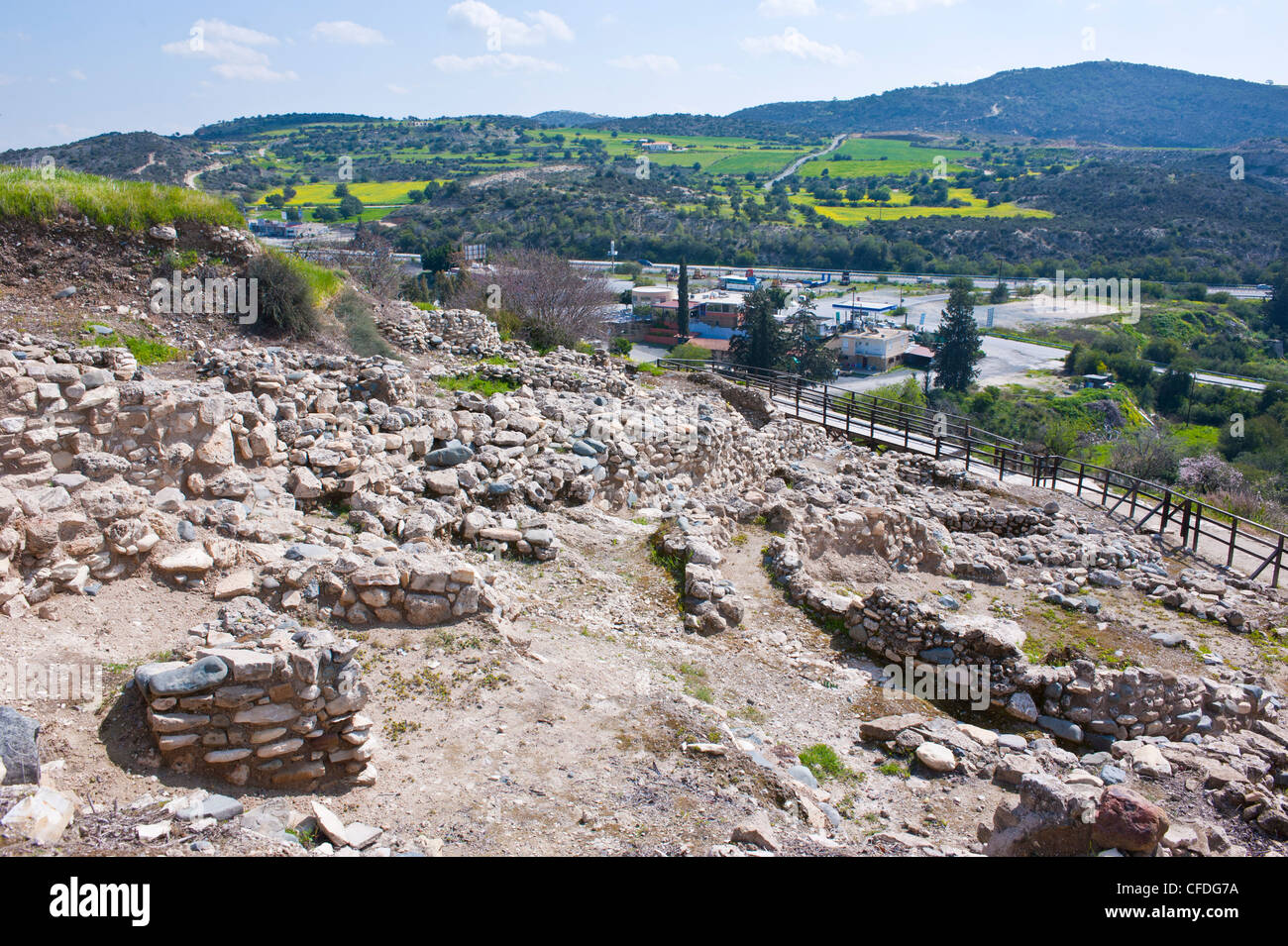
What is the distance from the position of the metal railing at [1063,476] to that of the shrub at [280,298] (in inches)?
476

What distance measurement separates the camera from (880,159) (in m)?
133

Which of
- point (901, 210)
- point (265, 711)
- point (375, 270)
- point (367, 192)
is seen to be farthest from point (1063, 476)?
point (901, 210)

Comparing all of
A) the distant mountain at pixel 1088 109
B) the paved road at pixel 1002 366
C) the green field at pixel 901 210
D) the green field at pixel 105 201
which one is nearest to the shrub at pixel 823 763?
the green field at pixel 105 201

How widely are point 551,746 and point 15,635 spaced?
152 inches

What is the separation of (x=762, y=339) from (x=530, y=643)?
34432 millimetres

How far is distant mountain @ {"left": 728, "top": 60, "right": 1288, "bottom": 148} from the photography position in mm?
153125

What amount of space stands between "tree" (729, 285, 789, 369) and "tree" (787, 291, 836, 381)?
44.6 inches

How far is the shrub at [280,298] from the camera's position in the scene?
554 inches

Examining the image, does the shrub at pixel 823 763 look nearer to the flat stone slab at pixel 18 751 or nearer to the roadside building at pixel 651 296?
the flat stone slab at pixel 18 751

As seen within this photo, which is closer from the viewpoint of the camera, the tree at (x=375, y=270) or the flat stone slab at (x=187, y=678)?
the flat stone slab at (x=187, y=678)

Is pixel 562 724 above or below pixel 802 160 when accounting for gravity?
below

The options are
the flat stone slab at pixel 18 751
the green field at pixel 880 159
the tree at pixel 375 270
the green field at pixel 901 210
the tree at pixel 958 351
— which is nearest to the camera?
the flat stone slab at pixel 18 751

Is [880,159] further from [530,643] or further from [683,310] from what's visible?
[530,643]

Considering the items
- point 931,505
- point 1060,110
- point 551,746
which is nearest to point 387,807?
point 551,746
